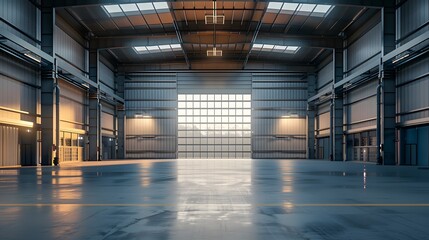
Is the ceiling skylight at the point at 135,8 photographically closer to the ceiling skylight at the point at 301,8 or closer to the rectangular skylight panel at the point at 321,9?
the ceiling skylight at the point at 301,8

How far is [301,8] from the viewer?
45.5m

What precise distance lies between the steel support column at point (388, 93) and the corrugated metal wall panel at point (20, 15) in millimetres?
34008

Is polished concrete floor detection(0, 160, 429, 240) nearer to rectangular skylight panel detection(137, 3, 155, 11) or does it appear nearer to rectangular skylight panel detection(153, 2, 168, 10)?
rectangular skylight panel detection(137, 3, 155, 11)

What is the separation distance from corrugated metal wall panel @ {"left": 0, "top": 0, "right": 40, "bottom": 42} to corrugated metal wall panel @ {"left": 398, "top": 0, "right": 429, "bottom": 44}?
35.3 metres

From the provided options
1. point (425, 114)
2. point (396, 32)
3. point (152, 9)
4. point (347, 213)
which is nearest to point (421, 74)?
point (425, 114)

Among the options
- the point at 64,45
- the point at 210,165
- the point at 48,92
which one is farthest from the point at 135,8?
the point at 210,165

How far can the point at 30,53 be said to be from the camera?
35625 millimetres

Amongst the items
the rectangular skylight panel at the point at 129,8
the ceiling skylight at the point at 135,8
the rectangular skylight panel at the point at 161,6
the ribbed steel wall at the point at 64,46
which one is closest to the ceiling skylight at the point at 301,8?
the rectangular skylight panel at the point at 161,6

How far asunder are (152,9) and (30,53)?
50.0 ft

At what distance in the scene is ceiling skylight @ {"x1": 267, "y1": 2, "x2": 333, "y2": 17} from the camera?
44.5 m

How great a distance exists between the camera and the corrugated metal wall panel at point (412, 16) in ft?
118

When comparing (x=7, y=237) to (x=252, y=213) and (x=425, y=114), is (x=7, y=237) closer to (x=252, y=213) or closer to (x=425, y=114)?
(x=252, y=213)

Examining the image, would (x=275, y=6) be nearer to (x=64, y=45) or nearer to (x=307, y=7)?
(x=307, y=7)

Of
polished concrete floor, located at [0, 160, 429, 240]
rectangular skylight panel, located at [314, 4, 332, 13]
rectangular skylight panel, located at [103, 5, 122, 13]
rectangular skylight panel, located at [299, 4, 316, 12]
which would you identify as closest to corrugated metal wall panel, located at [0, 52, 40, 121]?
rectangular skylight panel, located at [103, 5, 122, 13]
